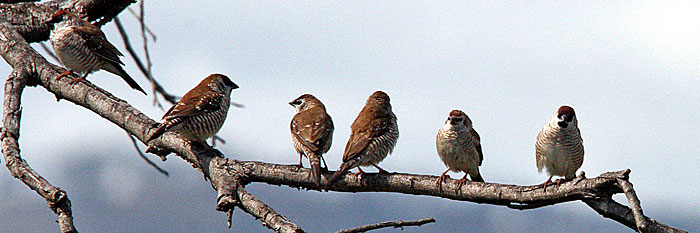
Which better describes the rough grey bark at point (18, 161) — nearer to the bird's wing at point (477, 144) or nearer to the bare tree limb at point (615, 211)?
the bare tree limb at point (615, 211)

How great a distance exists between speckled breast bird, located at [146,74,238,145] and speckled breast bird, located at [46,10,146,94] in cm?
76

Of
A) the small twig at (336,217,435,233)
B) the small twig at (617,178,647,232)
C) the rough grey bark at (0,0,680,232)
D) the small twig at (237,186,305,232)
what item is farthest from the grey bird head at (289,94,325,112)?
the small twig at (617,178,647,232)

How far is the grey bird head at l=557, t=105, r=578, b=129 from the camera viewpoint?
23.5 feet

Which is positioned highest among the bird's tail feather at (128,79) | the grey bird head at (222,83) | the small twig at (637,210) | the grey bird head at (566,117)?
the bird's tail feather at (128,79)

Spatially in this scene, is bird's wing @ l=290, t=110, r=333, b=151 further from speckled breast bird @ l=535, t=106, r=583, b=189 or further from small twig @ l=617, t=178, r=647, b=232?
small twig @ l=617, t=178, r=647, b=232

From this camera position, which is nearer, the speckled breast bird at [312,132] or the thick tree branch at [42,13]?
the thick tree branch at [42,13]

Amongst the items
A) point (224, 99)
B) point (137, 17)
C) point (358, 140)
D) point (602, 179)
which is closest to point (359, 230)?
point (602, 179)

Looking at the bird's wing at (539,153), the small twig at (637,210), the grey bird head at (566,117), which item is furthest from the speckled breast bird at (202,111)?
the small twig at (637,210)

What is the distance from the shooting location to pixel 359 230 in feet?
13.6

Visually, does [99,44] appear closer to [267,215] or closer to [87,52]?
[87,52]

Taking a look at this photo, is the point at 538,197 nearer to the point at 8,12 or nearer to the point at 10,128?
the point at 10,128

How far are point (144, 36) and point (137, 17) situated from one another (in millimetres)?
434

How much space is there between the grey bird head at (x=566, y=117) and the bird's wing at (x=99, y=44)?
461cm

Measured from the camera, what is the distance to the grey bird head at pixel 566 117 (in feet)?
23.5
